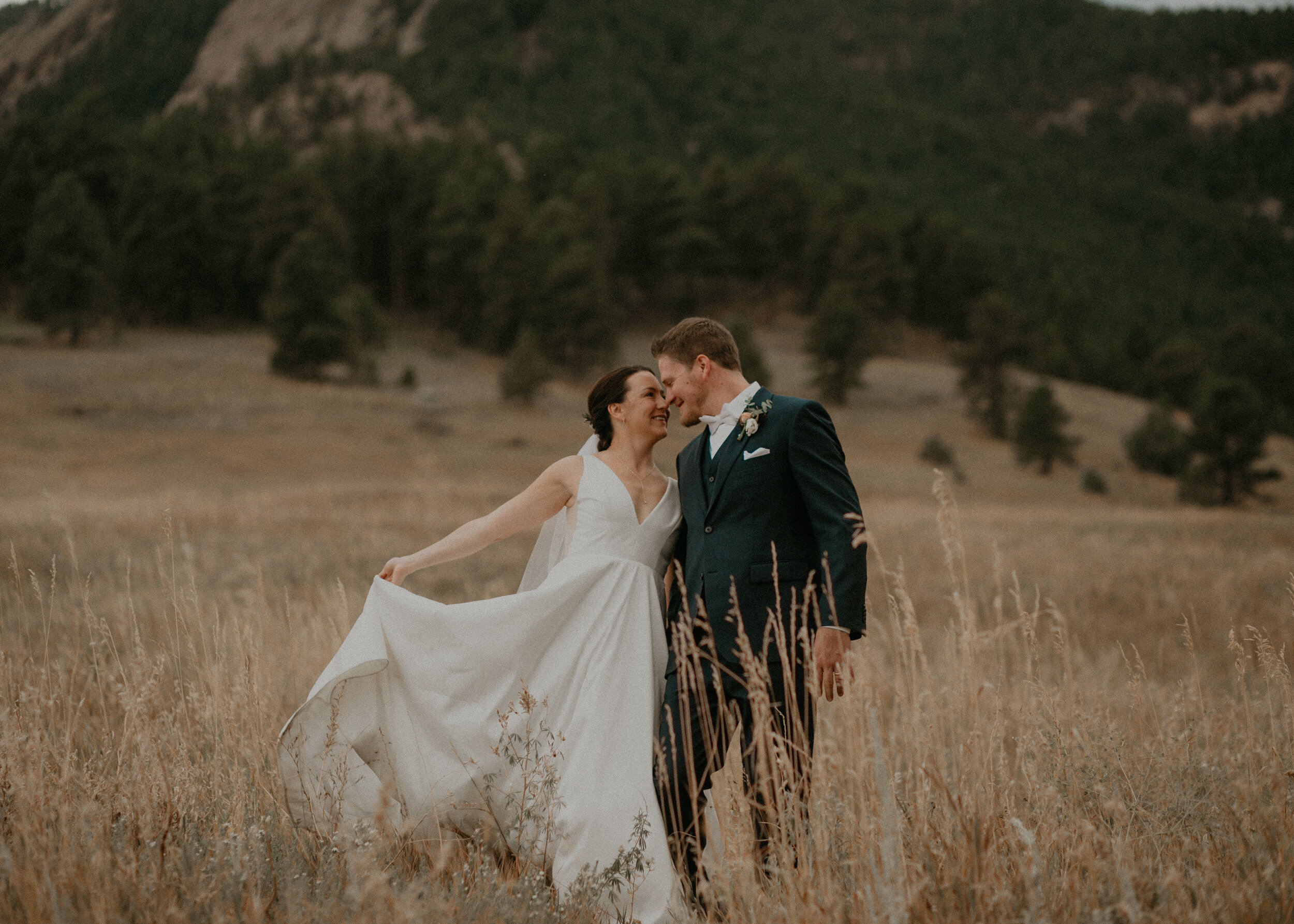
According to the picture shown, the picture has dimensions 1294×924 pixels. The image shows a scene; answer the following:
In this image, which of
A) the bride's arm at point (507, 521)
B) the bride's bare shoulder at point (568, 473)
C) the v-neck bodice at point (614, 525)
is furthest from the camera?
the bride's bare shoulder at point (568, 473)

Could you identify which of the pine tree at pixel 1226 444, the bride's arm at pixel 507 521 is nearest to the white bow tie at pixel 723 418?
the bride's arm at pixel 507 521

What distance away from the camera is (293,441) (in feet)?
115

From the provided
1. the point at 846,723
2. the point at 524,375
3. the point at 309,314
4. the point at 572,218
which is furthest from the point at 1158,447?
the point at 846,723

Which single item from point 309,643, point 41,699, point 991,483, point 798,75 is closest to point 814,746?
point 41,699

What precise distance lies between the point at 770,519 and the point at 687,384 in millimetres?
691

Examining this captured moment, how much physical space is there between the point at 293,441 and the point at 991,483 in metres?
28.5

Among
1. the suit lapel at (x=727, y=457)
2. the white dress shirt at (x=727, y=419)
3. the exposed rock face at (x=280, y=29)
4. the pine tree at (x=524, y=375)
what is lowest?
the pine tree at (x=524, y=375)

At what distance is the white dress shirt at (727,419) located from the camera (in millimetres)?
3758

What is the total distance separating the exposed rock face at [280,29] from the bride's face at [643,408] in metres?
139

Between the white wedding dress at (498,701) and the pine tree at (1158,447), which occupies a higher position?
the white wedding dress at (498,701)

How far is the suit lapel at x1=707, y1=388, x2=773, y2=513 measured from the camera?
361 cm

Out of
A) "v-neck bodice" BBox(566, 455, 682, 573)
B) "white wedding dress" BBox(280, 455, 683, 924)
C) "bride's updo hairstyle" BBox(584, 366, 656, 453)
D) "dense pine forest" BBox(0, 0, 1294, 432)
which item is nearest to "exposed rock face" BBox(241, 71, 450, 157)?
"dense pine forest" BBox(0, 0, 1294, 432)

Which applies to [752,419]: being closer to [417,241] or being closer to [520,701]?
[520,701]

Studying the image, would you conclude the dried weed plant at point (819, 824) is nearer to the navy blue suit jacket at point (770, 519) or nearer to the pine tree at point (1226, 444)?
the navy blue suit jacket at point (770, 519)
